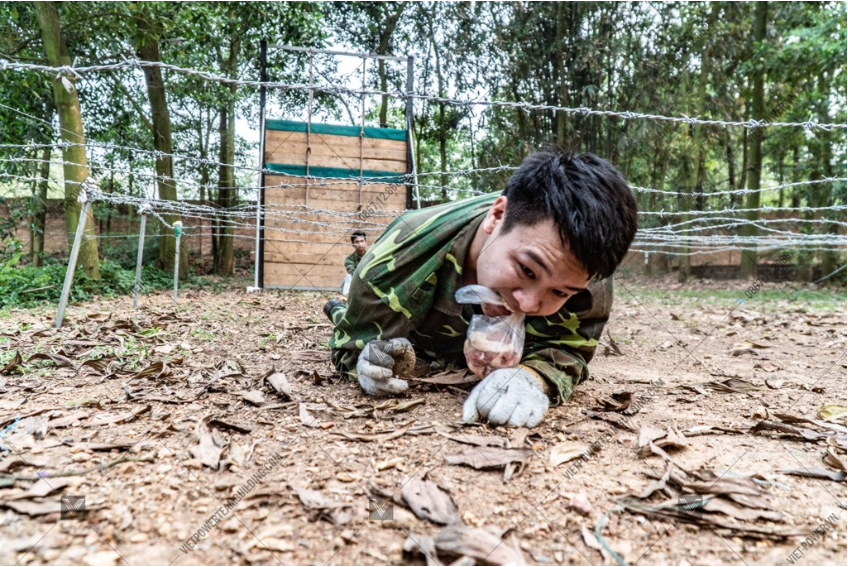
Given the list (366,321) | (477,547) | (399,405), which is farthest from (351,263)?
(477,547)

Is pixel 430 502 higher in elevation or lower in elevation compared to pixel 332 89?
lower

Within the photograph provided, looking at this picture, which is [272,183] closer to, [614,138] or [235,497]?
[235,497]

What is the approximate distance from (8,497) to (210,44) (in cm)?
672

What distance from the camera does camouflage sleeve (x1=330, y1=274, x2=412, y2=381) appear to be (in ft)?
5.96

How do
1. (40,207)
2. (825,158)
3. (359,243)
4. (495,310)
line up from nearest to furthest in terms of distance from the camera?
(495,310) < (359,243) < (40,207) < (825,158)

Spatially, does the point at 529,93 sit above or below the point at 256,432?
above

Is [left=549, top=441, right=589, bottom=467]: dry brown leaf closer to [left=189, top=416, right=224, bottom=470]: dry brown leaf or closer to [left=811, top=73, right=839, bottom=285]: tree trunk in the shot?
[left=189, top=416, right=224, bottom=470]: dry brown leaf

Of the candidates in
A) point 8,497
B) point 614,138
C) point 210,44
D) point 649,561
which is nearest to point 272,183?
point 210,44

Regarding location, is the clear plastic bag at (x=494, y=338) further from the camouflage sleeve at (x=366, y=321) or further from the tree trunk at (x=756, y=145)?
the tree trunk at (x=756, y=145)

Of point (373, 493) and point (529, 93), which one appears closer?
point (373, 493)

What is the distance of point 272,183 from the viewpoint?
258 inches

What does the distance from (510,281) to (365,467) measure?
1.95 ft
